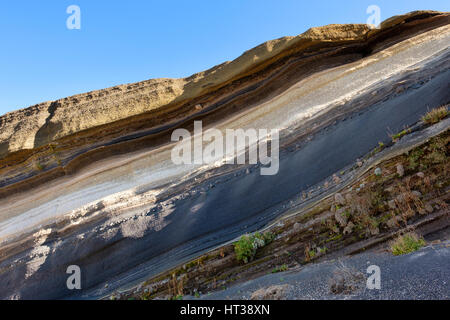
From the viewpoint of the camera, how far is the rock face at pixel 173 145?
6344mm

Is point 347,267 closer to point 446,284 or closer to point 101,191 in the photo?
point 446,284

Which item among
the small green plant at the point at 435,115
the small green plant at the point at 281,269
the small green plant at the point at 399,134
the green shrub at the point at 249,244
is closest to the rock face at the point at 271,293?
the small green plant at the point at 281,269

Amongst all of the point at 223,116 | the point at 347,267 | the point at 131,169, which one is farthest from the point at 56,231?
the point at 347,267

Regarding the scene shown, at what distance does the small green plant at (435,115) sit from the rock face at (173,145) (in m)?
0.48

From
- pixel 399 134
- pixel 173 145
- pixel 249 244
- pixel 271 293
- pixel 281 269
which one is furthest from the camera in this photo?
pixel 173 145

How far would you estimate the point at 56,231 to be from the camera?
7.35m

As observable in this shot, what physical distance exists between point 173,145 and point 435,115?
7453mm

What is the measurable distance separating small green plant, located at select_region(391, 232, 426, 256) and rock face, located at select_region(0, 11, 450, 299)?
1005mm

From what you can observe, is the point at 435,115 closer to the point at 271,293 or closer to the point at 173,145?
the point at 271,293

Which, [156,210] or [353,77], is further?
[353,77]

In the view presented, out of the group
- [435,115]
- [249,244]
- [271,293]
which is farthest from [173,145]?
[435,115]

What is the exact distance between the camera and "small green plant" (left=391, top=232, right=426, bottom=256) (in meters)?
3.58

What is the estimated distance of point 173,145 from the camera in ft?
29.4
